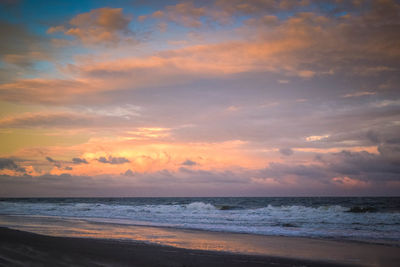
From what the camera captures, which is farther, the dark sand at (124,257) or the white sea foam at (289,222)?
the white sea foam at (289,222)

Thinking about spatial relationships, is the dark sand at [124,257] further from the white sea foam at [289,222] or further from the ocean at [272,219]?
the white sea foam at [289,222]

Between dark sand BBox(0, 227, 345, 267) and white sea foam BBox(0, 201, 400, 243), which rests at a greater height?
dark sand BBox(0, 227, 345, 267)

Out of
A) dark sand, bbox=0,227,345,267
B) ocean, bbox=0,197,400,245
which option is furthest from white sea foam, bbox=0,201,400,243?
dark sand, bbox=0,227,345,267

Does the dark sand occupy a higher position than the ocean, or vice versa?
the dark sand

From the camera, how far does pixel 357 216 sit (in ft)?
90.6

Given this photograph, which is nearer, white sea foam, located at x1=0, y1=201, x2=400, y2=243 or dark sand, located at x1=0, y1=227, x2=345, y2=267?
dark sand, located at x1=0, y1=227, x2=345, y2=267

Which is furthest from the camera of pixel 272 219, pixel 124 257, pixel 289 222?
pixel 272 219

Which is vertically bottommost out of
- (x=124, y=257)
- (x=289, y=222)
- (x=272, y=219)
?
(x=272, y=219)

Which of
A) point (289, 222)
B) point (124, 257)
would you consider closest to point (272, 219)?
point (289, 222)

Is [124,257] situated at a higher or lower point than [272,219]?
higher

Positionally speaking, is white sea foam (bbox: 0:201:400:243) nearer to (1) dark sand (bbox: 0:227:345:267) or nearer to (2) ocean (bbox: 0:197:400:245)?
(2) ocean (bbox: 0:197:400:245)

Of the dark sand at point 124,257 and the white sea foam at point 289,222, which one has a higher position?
the dark sand at point 124,257

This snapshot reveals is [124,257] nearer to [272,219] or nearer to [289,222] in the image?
[289,222]

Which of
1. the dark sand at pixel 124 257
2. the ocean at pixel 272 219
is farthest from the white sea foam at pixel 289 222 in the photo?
the dark sand at pixel 124 257
